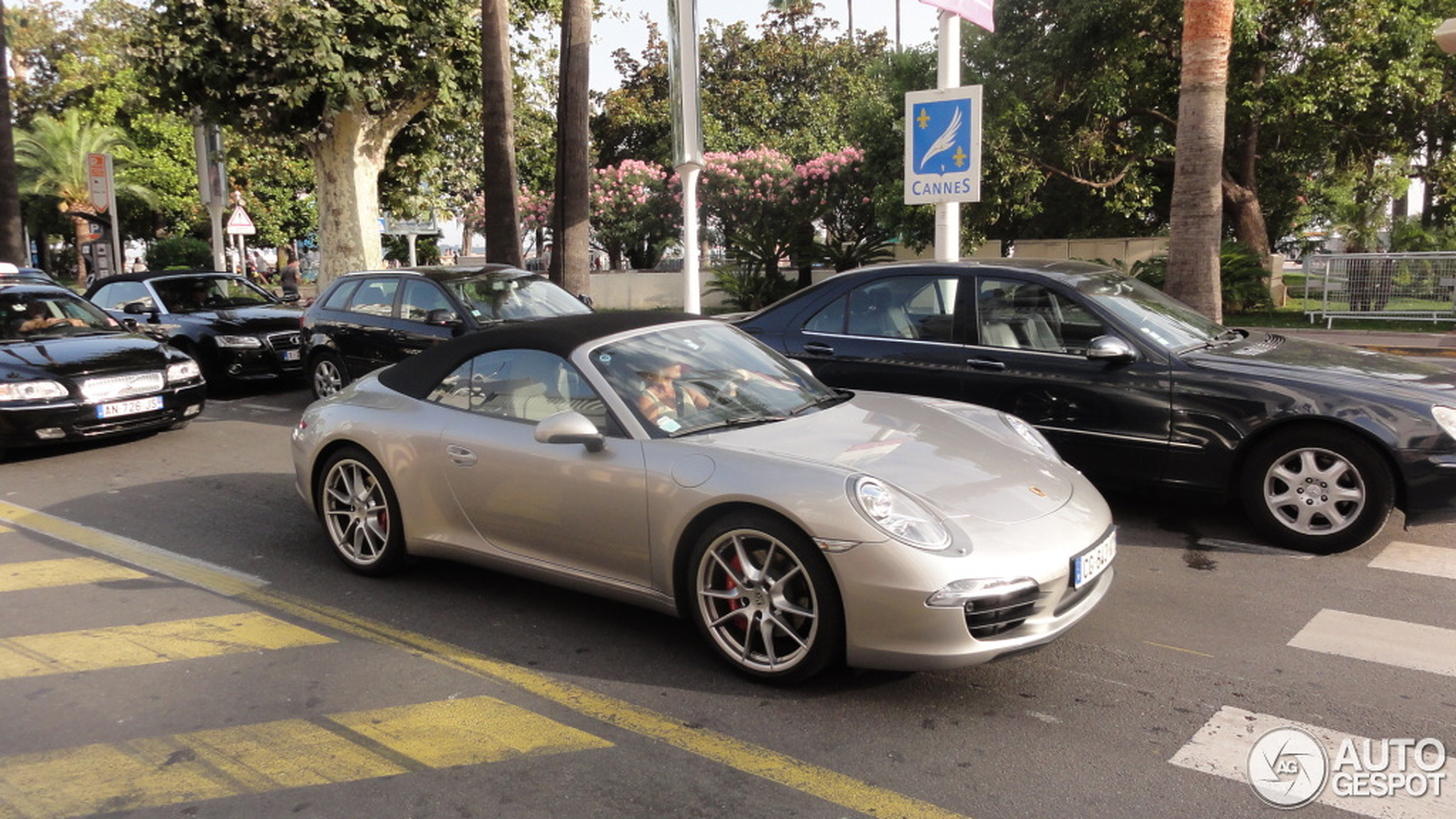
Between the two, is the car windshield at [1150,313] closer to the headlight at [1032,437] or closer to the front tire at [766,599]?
the headlight at [1032,437]

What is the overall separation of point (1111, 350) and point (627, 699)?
3.61 m

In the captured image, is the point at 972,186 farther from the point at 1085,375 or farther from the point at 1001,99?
the point at 1001,99

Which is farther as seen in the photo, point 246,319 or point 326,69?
point 326,69

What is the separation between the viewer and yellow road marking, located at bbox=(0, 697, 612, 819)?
3338 mm

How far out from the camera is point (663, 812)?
125 inches

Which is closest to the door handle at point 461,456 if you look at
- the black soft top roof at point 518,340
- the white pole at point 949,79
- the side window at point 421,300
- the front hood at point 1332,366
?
the black soft top roof at point 518,340

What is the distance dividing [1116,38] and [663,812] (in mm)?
17829

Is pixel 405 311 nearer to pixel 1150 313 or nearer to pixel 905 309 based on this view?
pixel 905 309

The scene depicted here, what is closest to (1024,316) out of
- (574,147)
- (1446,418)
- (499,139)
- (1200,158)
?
(1446,418)

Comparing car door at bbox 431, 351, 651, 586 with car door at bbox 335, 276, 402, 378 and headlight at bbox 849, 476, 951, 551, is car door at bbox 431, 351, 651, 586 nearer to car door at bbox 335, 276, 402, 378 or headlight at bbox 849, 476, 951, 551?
headlight at bbox 849, 476, 951, 551

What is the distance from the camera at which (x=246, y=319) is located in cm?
1258

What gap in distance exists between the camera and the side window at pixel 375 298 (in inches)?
425

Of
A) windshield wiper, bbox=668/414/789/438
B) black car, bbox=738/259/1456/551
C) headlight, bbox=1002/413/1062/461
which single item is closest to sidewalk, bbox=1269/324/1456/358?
black car, bbox=738/259/1456/551

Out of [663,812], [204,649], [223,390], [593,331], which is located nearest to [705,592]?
[663,812]
